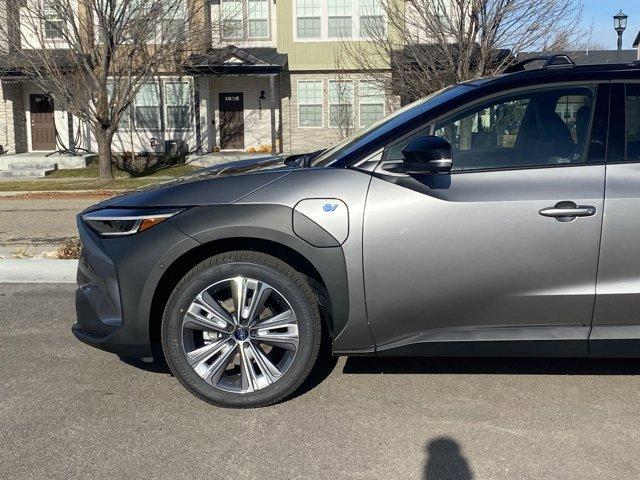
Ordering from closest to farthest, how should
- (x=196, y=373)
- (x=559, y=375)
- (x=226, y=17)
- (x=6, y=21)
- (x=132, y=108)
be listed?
(x=196, y=373) < (x=559, y=375) < (x=6, y=21) < (x=226, y=17) < (x=132, y=108)

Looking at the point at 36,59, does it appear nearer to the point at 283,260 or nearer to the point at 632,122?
the point at 283,260

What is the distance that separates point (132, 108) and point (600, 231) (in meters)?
24.1

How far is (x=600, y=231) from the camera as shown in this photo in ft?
12.0

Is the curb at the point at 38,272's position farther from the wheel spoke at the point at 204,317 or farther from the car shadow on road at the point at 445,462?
the car shadow on road at the point at 445,462

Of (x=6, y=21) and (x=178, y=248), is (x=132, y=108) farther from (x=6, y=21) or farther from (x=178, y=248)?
(x=178, y=248)

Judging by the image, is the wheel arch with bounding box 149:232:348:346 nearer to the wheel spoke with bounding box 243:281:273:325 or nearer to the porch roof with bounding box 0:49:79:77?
the wheel spoke with bounding box 243:281:273:325

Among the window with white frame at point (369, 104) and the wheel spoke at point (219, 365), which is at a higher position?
the window with white frame at point (369, 104)

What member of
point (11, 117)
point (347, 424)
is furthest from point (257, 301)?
point (11, 117)

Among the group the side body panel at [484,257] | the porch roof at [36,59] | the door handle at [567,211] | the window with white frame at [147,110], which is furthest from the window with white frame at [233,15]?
the door handle at [567,211]

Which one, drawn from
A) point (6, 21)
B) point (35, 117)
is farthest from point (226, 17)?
point (35, 117)

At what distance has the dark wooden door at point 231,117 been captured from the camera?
2662 cm

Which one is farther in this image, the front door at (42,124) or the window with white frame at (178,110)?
the front door at (42,124)

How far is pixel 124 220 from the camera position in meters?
3.94

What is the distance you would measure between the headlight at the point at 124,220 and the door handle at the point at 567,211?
201 centimetres
